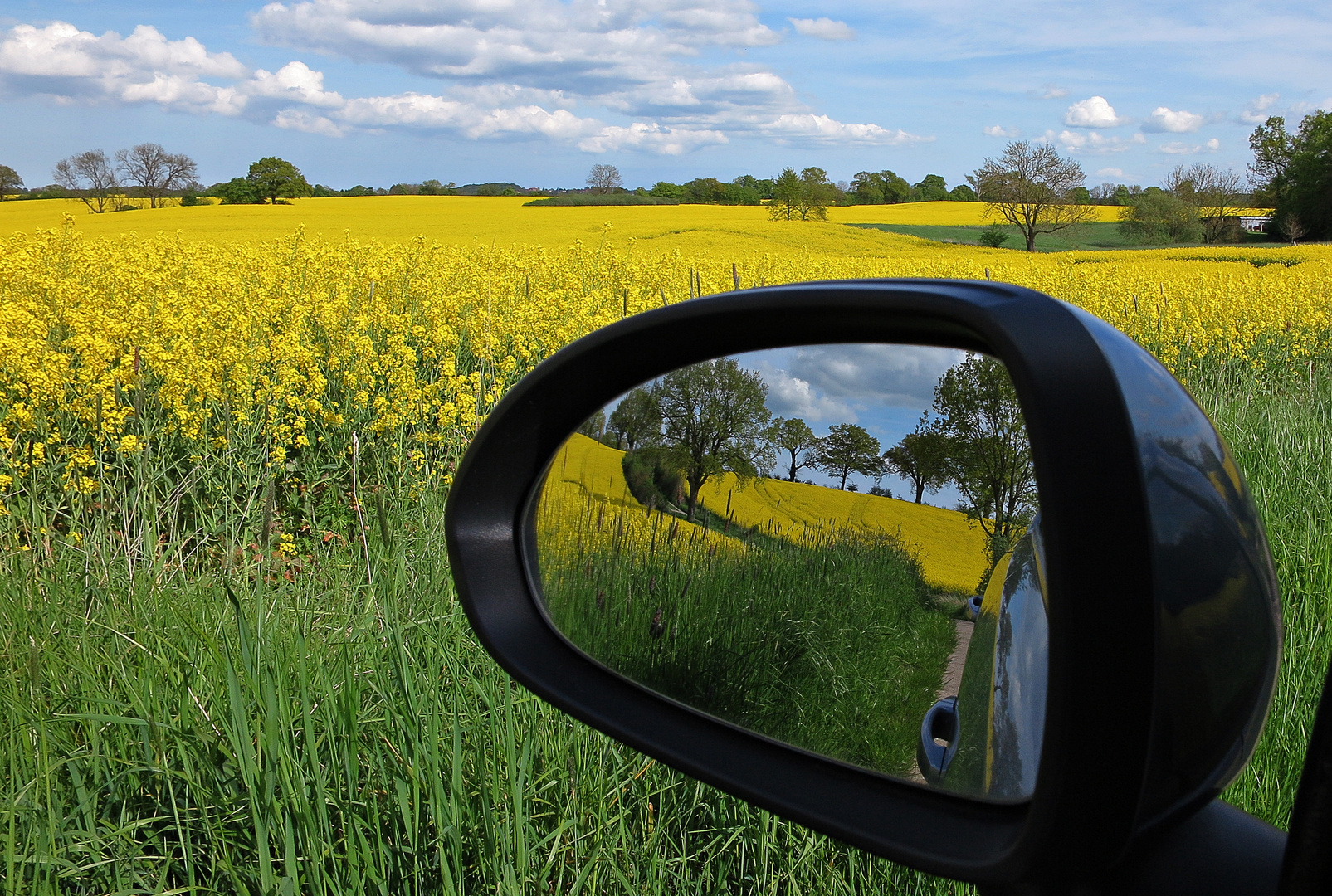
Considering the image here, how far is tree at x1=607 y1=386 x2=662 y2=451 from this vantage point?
1.14m

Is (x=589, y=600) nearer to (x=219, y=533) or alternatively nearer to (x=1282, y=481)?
(x=219, y=533)

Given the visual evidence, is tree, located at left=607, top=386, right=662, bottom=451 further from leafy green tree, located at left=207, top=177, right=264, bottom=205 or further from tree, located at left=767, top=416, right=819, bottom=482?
leafy green tree, located at left=207, top=177, right=264, bottom=205

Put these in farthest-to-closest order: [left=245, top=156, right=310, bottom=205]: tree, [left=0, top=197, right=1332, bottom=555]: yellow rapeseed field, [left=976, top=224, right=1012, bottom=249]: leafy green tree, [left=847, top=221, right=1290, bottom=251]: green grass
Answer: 1. [left=245, top=156, right=310, bottom=205]: tree
2. [left=847, top=221, right=1290, bottom=251]: green grass
3. [left=976, top=224, right=1012, bottom=249]: leafy green tree
4. [left=0, top=197, right=1332, bottom=555]: yellow rapeseed field

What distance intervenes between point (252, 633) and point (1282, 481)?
3950 mm

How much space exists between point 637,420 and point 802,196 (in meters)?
56.5

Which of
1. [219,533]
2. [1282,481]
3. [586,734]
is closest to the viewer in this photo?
[586,734]

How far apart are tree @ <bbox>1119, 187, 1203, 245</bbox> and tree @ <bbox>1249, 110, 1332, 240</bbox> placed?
541 centimetres

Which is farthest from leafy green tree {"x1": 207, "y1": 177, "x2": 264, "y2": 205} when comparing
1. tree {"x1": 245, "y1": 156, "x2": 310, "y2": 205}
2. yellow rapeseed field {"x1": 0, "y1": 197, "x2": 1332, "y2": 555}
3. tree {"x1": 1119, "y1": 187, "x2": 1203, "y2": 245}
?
tree {"x1": 1119, "y1": 187, "x2": 1203, "y2": 245}

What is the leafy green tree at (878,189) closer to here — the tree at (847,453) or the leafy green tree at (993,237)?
the leafy green tree at (993,237)

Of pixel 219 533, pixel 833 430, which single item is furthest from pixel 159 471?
pixel 833 430

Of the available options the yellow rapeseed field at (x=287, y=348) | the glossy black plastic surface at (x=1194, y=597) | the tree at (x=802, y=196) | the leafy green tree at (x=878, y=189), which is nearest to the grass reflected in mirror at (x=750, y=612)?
the glossy black plastic surface at (x=1194, y=597)

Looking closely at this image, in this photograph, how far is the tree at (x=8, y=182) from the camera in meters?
53.5

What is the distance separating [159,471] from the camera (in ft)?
14.7

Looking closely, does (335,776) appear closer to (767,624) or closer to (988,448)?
(767,624)
